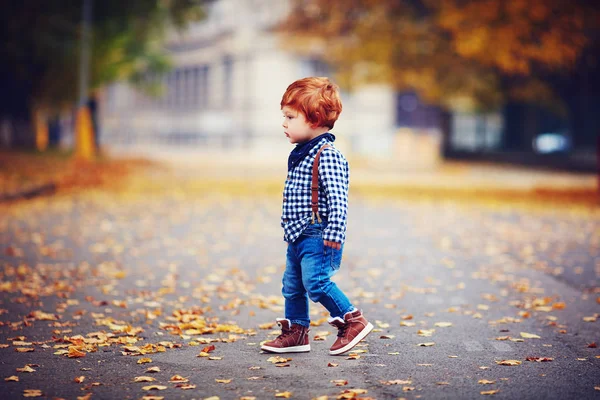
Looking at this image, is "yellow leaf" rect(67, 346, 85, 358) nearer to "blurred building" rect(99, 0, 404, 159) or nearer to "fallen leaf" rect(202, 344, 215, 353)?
"fallen leaf" rect(202, 344, 215, 353)

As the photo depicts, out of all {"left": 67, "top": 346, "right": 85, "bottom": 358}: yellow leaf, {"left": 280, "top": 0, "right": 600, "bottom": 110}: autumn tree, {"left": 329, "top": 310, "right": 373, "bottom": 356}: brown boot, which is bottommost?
{"left": 67, "top": 346, "right": 85, "bottom": 358}: yellow leaf

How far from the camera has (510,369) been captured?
5422mm

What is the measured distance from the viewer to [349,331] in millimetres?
5727

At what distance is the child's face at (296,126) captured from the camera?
18.1 feet

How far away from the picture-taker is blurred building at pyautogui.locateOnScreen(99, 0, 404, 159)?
53.7 metres

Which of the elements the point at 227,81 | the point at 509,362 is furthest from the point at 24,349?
the point at 227,81

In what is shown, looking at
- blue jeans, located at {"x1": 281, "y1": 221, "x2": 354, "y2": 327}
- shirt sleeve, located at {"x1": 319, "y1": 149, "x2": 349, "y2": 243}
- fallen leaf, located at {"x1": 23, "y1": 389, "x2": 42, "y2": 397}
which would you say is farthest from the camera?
blue jeans, located at {"x1": 281, "y1": 221, "x2": 354, "y2": 327}

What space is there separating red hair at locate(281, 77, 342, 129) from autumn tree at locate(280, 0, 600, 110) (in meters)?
17.2

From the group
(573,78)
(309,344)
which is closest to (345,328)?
(309,344)

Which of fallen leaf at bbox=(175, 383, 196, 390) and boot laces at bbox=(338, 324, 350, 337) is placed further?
boot laces at bbox=(338, 324, 350, 337)

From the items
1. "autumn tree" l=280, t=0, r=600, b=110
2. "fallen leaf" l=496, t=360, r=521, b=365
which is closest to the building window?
"autumn tree" l=280, t=0, r=600, b=110

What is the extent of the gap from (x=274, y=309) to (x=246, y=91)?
159 feet

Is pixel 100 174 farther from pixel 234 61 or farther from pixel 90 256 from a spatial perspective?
pixel 234 61

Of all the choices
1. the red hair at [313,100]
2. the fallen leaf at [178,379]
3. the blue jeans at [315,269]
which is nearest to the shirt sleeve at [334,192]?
the blue jeans at [315,269]
